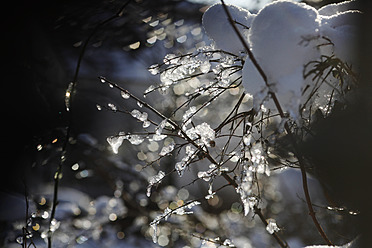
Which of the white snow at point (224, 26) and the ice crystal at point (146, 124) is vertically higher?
the white snow at point (224, 26)

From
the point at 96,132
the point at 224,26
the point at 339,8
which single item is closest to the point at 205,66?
the point at 224,26

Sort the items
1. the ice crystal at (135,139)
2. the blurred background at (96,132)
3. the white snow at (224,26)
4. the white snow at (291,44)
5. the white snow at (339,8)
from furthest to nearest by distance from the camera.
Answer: the blurred background at (96,132), the ice crystal at (135,139), the white snow at (224,26), the white snow at (339,8), the white snow at (291,44)

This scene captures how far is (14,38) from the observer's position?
3.49m

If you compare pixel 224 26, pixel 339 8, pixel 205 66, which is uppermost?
pixel 339 8

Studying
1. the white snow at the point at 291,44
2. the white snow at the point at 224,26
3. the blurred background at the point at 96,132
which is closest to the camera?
the white snow at the point at 291,44

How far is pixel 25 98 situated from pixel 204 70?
2807 millimetres

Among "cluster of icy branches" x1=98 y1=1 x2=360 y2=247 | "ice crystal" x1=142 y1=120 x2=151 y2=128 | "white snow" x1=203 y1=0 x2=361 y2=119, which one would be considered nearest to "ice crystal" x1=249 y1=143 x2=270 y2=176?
"cluster of icy branches" x1=98 y1=1 x2=360 y2=247

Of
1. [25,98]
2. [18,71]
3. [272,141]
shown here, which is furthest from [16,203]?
[272,141]

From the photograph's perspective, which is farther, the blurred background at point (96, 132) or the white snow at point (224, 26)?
the blurred background at point (96, 132)

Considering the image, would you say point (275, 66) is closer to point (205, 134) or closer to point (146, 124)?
point (205, 134)

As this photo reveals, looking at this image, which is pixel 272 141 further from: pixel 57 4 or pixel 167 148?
pixel 57 4

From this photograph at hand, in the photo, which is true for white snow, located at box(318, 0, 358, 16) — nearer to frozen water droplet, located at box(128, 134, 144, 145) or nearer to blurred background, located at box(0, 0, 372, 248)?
frozen water droplet, located at box(128, 134, 144, 145)

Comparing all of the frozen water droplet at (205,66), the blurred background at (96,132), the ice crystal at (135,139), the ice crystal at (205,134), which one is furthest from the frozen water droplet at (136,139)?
the blurred background at (96,132)

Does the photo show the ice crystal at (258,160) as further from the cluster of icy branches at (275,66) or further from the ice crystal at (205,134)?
the ice crystal at (205,134)
